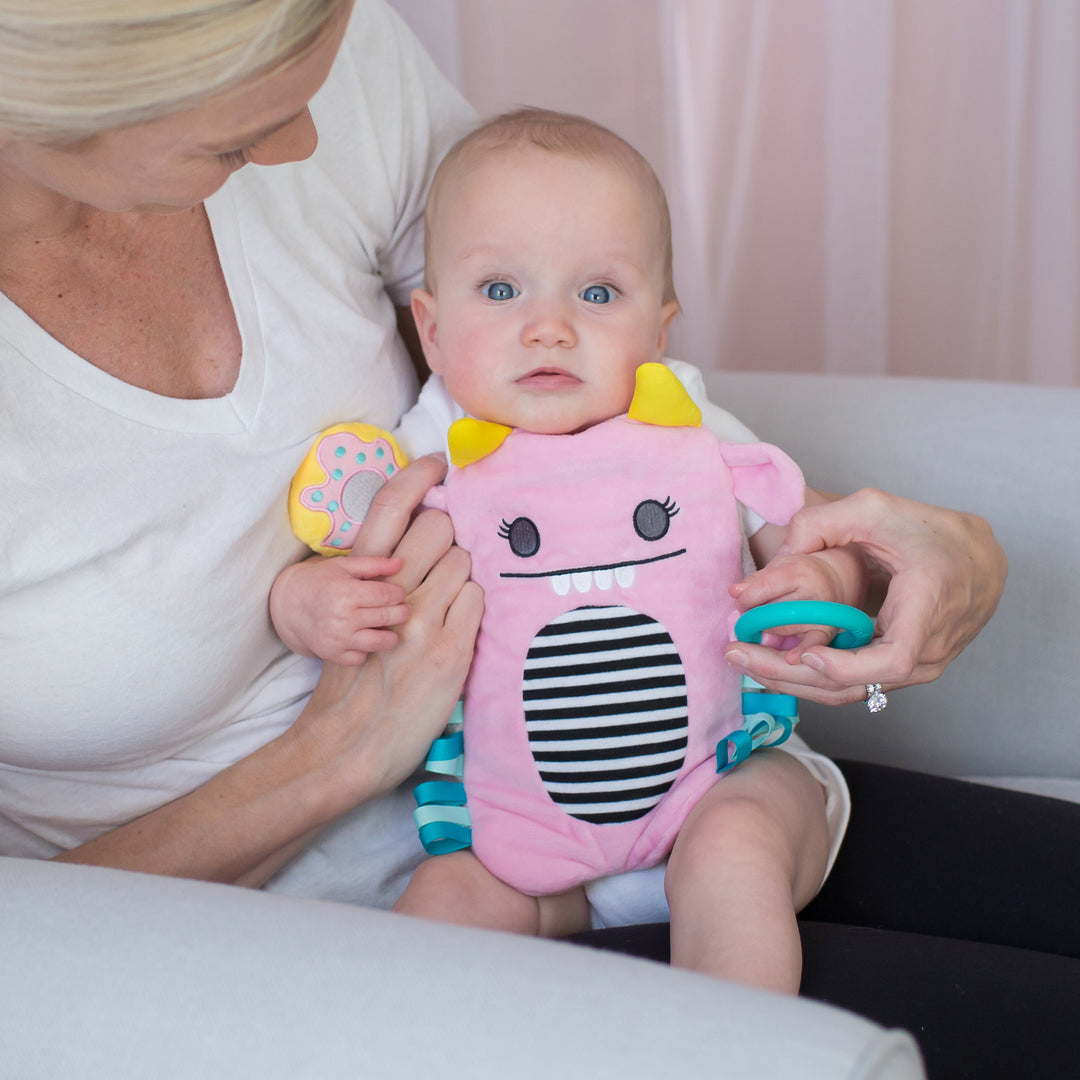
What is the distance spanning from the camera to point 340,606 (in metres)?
0.93

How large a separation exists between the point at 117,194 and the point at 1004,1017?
793mm

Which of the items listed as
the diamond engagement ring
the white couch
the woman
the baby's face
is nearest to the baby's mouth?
the baby's face

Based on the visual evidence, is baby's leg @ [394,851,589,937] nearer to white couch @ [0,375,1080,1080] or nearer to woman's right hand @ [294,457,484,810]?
woman's right hand @ [294,457,484,810]

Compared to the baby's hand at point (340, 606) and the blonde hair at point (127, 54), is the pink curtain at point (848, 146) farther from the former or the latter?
the blonde hair at point (127, 54)

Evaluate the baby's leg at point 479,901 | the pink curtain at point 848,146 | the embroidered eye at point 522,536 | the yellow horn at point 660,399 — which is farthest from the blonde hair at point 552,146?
the pink curtain at point 848,146

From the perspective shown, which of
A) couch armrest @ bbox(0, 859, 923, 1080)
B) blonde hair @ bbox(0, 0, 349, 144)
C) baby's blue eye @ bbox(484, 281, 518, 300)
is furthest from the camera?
baby's blue eye @ bbox(484, 281, 518, 300)

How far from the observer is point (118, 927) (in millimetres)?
580

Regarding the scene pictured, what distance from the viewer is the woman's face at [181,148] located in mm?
684

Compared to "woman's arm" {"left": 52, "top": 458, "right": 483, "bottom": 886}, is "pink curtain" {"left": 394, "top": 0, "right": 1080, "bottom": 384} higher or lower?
higher

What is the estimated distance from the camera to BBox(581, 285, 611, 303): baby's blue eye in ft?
3.43

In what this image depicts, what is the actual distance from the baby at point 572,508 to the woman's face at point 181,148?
315 millimetres

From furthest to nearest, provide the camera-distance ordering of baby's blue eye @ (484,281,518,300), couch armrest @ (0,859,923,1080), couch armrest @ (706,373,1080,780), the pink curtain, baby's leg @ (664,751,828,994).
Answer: the pink curtain
couch armrest @ (706,373,1080,780)
baby's blue eye @ (484,281,518,300)
baby's leg @ (664,751,828,994)
couch armrest @ (0,859,923,1080)

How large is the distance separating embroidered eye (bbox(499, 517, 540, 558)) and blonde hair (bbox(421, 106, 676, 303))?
28 cm

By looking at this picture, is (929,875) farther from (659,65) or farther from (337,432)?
(659,65)
